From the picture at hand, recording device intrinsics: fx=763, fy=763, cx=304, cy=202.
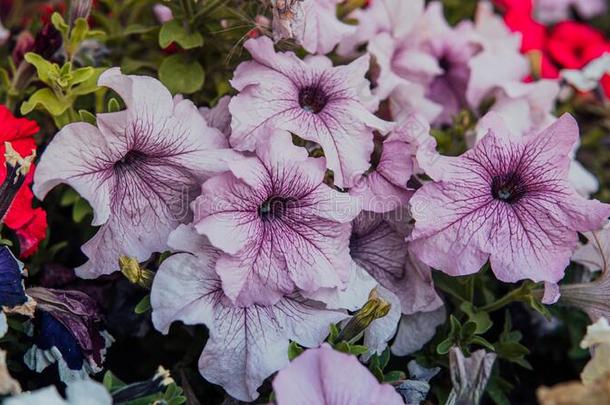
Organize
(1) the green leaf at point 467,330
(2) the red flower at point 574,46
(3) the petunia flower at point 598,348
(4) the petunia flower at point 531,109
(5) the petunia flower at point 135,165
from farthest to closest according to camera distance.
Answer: (2) the red flower at point 574,46, (4) the petunia flower at point 531,109, (1) the green leaf at point 467,330, (5) the petunia flower at point 135,165, (3) the petunia flower at point 598,348

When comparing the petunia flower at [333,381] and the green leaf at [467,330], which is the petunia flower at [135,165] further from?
the green leaf at [467,330]

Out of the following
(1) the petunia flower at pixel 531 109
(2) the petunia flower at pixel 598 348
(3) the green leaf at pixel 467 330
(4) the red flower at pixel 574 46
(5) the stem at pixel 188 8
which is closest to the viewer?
(2) the petunia flower at pixel 598 348

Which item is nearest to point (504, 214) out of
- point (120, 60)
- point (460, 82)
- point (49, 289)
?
point (460, 82)

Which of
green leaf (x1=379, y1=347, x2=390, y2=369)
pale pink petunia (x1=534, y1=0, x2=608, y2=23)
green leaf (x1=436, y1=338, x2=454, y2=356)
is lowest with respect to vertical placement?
green leaf (x1=436, y1=338, x2=454, y2=356)

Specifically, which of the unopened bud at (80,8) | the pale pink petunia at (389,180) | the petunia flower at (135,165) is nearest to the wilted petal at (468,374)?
the pale pink petunia at (389,180)

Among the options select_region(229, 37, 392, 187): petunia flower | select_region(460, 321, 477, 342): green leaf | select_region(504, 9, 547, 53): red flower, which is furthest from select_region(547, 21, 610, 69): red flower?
select_region(460, 321, 477, 342): green leaf

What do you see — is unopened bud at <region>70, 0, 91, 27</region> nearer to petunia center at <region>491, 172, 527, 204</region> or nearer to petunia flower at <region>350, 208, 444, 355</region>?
petunia flower at <region>350, 208, 444, 355</region>
